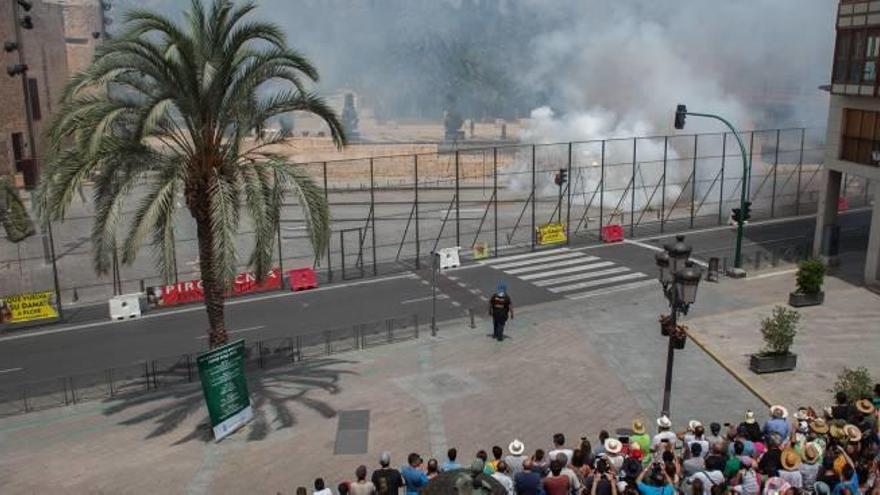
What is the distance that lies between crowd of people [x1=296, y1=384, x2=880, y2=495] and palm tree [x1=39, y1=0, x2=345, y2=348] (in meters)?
6.18

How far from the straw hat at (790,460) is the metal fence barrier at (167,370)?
13930 mm

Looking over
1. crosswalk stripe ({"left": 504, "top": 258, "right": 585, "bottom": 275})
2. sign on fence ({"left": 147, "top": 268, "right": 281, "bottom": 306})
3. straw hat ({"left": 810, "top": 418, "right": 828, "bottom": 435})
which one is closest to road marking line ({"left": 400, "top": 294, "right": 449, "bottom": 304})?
crosswalk stripe ({"left": 504, "top": 258, "right": 585, "bottom": 275})

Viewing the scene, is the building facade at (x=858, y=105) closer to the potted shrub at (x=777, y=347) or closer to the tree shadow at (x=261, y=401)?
the potted shrub at (x=777, y=347)

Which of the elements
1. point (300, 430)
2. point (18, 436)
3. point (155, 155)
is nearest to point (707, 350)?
point (300, 430)

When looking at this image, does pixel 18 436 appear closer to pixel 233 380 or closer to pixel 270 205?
pixel 233 380

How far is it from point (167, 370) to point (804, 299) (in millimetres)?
19579

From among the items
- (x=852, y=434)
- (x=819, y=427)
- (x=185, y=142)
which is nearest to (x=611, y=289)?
(x=819, y=427)

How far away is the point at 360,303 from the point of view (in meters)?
29.5

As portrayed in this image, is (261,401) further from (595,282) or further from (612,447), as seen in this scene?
(595,282)

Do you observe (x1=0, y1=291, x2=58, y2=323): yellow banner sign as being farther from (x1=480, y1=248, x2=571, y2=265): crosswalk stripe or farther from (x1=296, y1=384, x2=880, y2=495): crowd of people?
(x1=296, y1=384, x2=880, y2=495): crowd of people

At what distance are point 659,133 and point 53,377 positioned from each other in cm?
4795

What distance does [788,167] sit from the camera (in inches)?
2447

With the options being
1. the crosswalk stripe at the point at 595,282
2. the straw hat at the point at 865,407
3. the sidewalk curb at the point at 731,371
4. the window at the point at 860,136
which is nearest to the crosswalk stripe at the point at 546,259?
the crosswalk stripe at the point at 595,282

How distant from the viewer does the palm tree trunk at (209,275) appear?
693 inches
